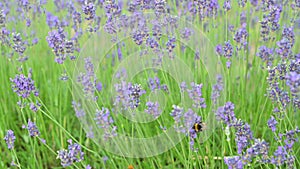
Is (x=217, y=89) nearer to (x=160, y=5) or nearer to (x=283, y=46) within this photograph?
(x=283, y=46)

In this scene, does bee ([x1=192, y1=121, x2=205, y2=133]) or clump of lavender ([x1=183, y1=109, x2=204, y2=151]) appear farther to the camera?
bee ([x1=192, y1=121, x2=205, y2=133])

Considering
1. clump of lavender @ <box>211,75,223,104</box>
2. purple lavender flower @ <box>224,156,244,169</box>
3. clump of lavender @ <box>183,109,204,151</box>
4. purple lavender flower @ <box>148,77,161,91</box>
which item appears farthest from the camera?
purple lavender flower @ <box>148,77,161,91</box>

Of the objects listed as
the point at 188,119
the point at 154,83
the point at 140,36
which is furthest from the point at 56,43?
the point at 188,119

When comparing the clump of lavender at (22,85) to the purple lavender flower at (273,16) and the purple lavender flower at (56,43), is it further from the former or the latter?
the purple lavender flower at (273,16)

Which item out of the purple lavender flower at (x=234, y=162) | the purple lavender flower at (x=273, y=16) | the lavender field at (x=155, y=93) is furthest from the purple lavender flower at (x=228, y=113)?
the purple lavender flower at (x=273, y=16)

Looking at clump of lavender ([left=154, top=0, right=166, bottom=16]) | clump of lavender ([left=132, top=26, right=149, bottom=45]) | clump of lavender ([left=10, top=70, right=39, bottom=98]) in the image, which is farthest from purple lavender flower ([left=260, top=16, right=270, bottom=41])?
clump of lavender ([left=10, top=70, right=39, bottom=98])

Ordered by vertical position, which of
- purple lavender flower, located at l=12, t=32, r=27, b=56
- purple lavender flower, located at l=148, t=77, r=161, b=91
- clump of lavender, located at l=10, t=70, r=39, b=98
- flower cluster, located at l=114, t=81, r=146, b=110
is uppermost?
purple lavender flower, located at l=12, t=32, r=27, b=56

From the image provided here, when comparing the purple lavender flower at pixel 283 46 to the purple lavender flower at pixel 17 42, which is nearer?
the purple lavender flower at pixel 283 46

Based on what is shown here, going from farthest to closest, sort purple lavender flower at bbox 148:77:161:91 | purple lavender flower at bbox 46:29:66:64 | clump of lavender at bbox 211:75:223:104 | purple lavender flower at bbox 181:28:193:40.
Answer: purple lavender flower at bbox 181:28:193:40 → purple lavender flower at bbox 148:77:161:91 → clump of lavender at bbox 211:75:223:104 → purple lavender flower at bbox 46:29:66:64

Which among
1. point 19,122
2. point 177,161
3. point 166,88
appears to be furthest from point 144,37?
point 19,122

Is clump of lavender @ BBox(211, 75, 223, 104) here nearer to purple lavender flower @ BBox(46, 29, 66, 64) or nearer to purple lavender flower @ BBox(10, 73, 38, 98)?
purple lavender flower @ BBox(46, 29, 66, 64)
